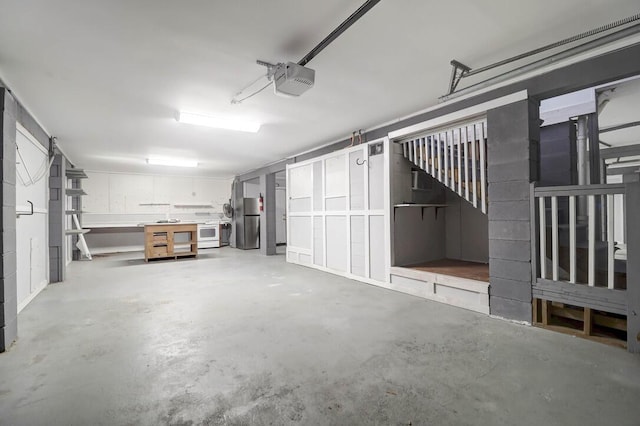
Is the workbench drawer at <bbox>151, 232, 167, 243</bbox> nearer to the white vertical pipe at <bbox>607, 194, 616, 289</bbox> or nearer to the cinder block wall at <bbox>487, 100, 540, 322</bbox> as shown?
the cinder block wall at <bbox>487, 100, 540, 322</bbox>

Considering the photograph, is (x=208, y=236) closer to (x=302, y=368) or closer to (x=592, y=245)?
(x=302, y=368)

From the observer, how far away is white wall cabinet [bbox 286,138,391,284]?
15.4 ft

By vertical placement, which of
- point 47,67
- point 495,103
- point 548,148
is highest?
point 47,67

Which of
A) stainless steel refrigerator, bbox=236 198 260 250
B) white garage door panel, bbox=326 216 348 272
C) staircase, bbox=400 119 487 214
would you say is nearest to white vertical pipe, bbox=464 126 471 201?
staircase, bbox=400 119 487 214

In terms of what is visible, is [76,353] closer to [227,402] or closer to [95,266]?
[227,402]

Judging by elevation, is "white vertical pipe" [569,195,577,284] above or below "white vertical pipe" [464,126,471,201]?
below

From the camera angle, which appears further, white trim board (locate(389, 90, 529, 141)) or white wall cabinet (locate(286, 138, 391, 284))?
white wall cabinet (locate(286, 138, 391, 284))

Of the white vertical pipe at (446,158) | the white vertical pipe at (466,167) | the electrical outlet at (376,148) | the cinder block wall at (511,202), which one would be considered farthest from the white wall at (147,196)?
the cinder block wall at (511,202)

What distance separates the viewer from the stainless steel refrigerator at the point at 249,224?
32.3 ft

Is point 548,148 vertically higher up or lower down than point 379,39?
lower down

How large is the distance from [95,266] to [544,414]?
8.25 metres

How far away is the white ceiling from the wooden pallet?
96.4 inches

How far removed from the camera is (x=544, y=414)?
1.67 metres

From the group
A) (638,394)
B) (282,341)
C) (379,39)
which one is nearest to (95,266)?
(282,341)
